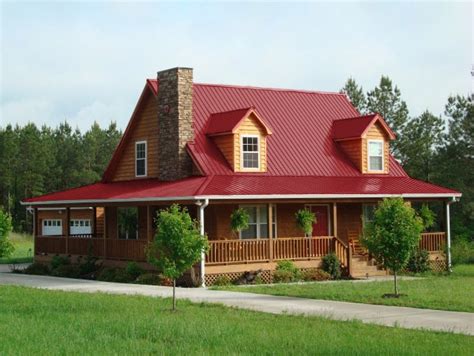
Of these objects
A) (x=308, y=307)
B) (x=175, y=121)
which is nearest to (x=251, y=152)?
(x=175, y=121)

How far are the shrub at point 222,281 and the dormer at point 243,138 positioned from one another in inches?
204

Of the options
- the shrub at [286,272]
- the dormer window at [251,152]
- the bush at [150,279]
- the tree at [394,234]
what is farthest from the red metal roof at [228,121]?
the tree at [394,234]

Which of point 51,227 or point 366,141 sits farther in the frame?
point 51,227

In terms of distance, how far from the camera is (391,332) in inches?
598

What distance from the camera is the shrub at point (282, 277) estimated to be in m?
29.0

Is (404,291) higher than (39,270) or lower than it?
lower

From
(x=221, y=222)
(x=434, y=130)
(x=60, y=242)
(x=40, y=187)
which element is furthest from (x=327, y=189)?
(x=40, y=187)

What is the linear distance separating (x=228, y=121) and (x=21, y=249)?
26169 millimetres

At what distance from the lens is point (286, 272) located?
29109mm

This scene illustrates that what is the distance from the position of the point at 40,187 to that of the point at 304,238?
2103 inches

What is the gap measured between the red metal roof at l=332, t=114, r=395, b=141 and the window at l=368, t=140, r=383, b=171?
675 millimetres

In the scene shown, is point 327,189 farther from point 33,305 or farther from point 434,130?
point 434,130

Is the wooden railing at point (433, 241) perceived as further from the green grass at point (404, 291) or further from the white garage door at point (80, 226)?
the white garage door at point (80, 226)

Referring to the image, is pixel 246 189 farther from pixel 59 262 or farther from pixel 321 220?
pixel 59 262
